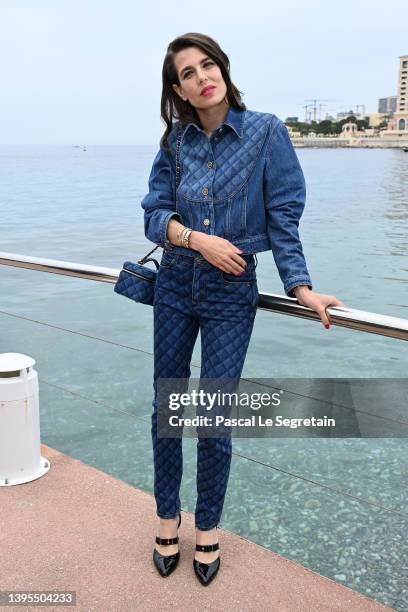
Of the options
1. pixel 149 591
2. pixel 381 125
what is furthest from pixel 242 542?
pixel 381 125

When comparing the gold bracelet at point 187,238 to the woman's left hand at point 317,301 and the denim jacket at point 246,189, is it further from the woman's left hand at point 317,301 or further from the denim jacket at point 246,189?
the woman's left hand at point 317,301

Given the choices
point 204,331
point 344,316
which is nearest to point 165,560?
point 204,331

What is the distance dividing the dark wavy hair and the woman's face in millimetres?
17

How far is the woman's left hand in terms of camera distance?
185 centimetres

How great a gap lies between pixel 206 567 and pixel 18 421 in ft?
3.19

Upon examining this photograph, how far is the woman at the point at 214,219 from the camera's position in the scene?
6.21 ft

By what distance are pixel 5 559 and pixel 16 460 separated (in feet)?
1.75

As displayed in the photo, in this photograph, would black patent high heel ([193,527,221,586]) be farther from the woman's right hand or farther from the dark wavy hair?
the dark wavy hair

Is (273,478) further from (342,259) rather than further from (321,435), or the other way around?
(342,259)

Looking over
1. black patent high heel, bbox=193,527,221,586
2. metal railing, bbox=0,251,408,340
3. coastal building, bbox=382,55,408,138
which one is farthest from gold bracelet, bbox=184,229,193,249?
coastal building, bbox=382,55,408,138

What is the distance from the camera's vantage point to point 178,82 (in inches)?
77.4

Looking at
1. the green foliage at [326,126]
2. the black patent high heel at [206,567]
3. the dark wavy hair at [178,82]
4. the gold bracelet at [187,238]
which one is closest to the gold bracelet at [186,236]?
the gold bracelet at [187,238]

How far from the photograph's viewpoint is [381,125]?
493ft

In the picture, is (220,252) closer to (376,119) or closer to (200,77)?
(200,77)
